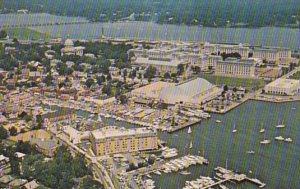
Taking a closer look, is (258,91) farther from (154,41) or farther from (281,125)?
(154,41)

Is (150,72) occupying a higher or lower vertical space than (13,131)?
higher

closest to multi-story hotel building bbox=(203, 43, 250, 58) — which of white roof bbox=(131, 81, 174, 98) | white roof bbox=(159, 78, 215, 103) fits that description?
white roof bbox=(131, 81, 174, 98)

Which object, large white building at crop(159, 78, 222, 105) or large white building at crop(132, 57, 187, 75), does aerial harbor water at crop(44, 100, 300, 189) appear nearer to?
large white building at crop(159, 78, 222, 105)

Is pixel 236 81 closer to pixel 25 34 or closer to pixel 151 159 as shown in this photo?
pixel 151 159

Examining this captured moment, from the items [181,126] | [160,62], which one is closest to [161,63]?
[160,62]

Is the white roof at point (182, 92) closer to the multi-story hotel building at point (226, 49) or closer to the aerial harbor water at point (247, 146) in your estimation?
the aerial harbor water at point (247, 146)

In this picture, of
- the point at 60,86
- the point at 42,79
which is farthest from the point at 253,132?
the point at 42,79
